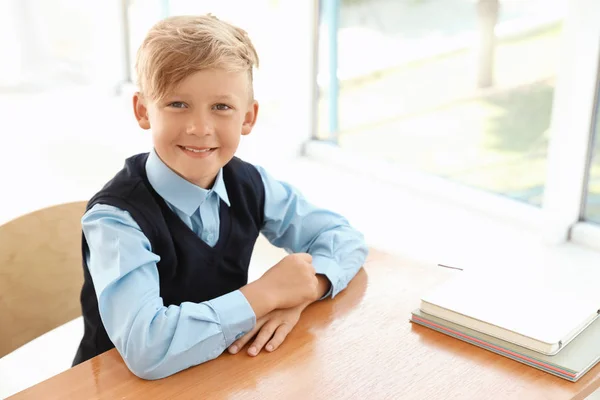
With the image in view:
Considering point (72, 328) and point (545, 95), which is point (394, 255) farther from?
point (72, 328)

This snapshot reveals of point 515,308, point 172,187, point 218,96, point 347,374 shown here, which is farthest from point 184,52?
point 515,308

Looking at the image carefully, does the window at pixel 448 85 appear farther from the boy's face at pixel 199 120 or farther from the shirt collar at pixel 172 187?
the shirt collar at pixel 172 187

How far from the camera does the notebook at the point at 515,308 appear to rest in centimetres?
123

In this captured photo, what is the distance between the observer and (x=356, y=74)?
8.03 ft

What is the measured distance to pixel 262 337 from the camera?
1271 millimetres

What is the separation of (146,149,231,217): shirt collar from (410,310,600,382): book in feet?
1.44

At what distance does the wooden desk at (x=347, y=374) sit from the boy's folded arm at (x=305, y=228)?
211 millimetres

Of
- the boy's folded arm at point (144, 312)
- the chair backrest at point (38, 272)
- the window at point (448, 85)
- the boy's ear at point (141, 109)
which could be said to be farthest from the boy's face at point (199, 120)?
the window at point (448, 85)

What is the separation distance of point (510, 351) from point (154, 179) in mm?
664

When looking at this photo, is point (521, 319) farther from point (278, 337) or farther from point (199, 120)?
point (199, 120)

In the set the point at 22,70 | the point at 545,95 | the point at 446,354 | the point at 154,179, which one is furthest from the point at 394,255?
the point at 22,70

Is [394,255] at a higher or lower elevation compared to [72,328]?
higher

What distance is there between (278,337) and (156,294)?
8.1 inches

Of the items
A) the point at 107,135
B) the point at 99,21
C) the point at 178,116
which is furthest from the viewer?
the point at 99,21
